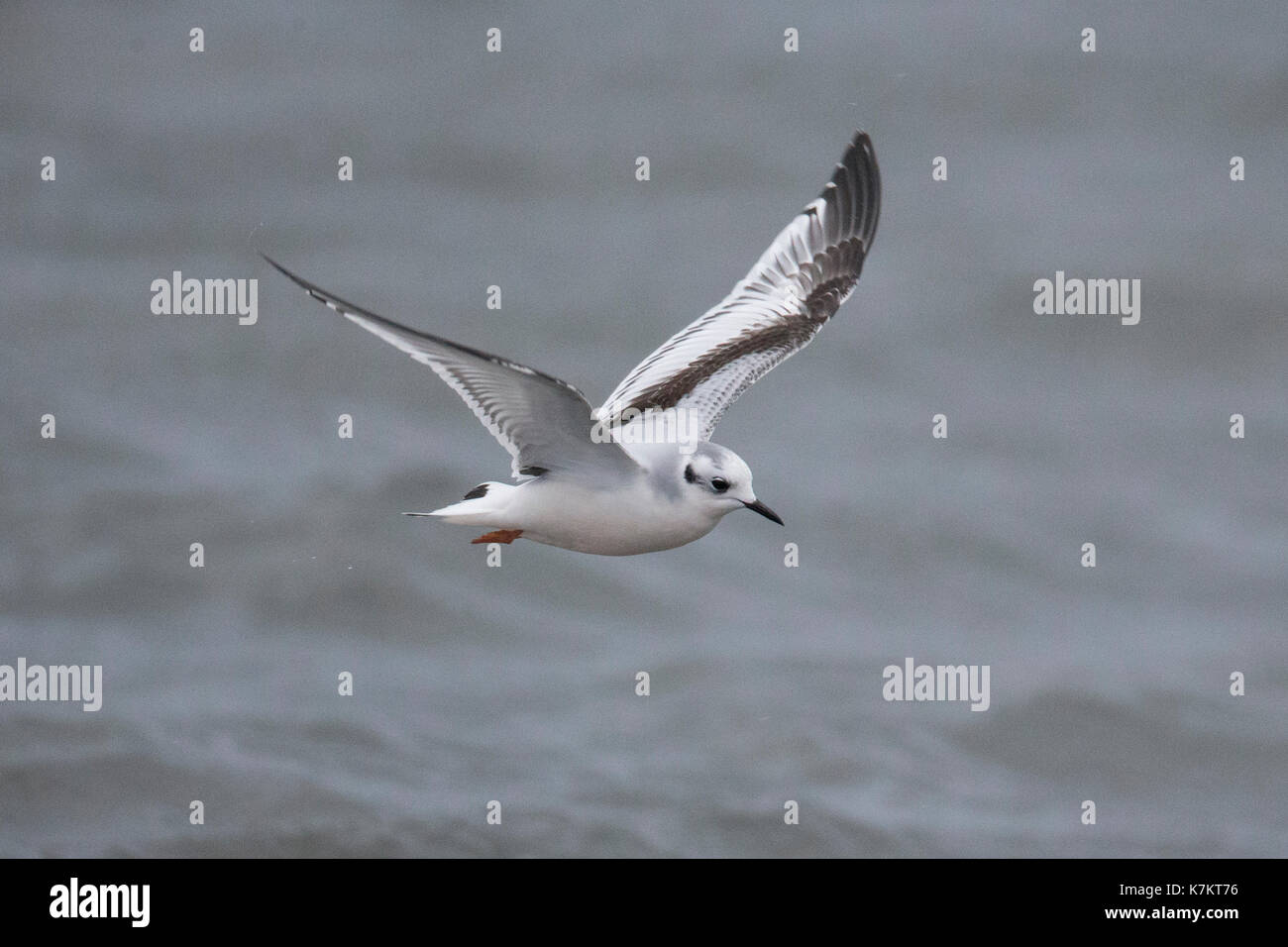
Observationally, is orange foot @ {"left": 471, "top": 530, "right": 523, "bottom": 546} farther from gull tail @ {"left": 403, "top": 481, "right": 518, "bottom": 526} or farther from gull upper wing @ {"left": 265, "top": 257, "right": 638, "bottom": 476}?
gull upper wing @ {"left": 265, "top": 257, "right": 638, "bottom": 476}

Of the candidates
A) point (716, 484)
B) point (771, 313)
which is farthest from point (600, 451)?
point (771, 313)

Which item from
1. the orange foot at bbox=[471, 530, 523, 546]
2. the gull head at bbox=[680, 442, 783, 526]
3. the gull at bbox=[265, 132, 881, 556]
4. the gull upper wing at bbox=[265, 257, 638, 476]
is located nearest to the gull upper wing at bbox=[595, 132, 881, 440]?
the gull at bbox=[265, 132, 881, 556]

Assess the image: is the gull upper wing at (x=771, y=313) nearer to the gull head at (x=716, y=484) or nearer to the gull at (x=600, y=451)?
the gull at (x=600, y=451)

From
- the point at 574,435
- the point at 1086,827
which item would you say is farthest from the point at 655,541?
the point at 1086,827

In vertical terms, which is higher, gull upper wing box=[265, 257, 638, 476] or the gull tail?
gull upper wing box=[265, 257, 638, 476]

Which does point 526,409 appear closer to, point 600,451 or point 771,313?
point 600,451

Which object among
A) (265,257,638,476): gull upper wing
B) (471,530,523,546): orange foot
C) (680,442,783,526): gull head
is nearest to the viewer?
(265,257,638,476): gull upper wing
